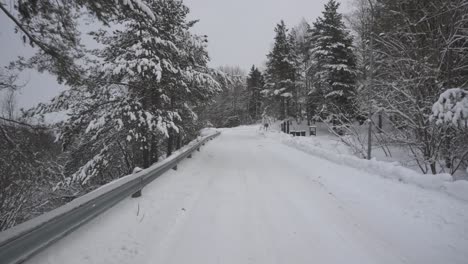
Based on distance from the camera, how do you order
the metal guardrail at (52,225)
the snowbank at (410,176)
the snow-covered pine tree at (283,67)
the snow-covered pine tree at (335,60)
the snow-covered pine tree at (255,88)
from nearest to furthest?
1. the metal guardrail at (52,225)
2. the snowbank at (410,176)
3. the snow-covered pine tree at (335,60)
4. the snow-covered pine tree at (283,67)
5. the snow-covered pine tree at (255,88)

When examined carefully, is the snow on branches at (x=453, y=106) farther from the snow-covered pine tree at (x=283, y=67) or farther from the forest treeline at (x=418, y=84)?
the snow-covered pine tree at (x=283, y=67)

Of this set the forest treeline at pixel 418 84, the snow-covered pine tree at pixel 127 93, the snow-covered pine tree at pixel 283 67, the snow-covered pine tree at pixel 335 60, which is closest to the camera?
the forest treeline at pixel 418 84

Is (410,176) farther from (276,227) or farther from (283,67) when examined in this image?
(283,67)

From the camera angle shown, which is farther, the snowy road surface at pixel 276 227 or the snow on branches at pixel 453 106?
the snow on branches at pixel 453 106

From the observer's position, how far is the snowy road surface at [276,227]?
280cm

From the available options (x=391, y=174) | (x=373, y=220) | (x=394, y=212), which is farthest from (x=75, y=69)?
(x=391, y=174)

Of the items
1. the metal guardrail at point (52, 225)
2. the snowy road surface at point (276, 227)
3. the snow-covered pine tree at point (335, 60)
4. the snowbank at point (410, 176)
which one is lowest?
the snowy road surface at point (276, 227)

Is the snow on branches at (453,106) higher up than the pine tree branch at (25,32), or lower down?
lower down

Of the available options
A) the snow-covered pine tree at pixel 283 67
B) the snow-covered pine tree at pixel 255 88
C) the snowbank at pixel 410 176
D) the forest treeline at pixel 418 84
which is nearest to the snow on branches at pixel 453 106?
the forest treeline at pixel 418 84

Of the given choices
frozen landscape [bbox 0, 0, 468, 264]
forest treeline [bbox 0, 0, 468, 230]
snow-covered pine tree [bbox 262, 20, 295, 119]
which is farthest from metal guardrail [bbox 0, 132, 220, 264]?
snow-covered pine tree [bbox 262, 20, 295, 119]

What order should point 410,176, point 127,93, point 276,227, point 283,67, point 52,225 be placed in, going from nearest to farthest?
1. point 52,225
2. point 276,227
3. point 410,176
4. point 127,93
5. point 283,67

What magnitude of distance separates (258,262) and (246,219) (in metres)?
1.15

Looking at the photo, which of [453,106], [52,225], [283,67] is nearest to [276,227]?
[52,225]

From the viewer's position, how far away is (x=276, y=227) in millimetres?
3607
